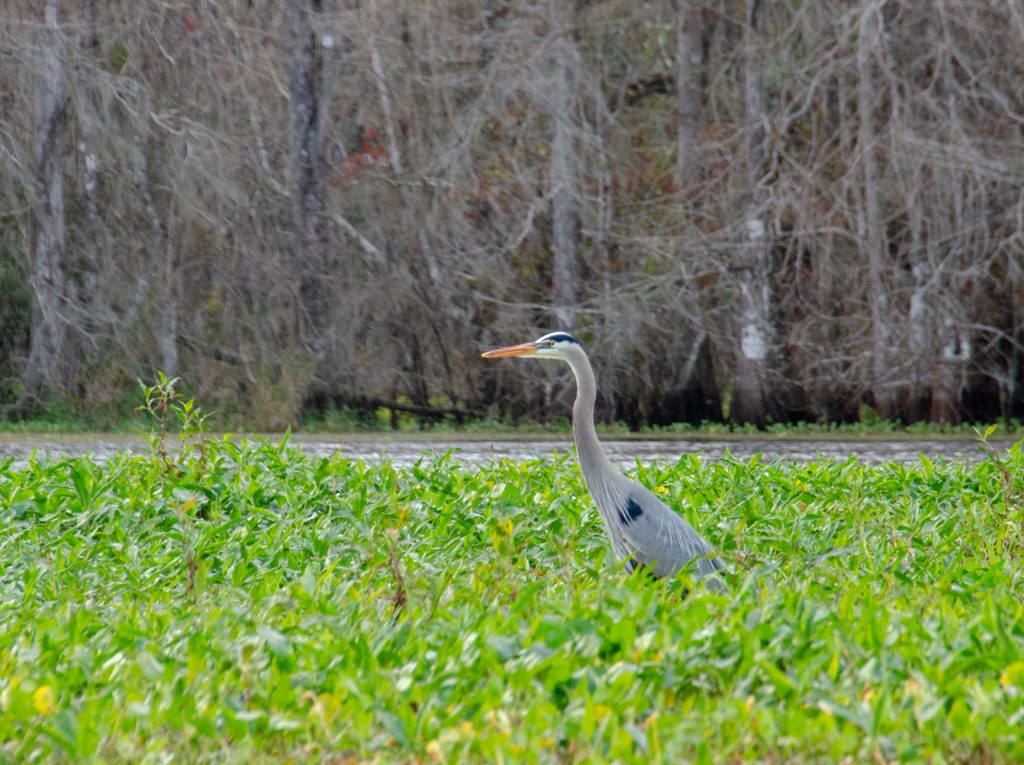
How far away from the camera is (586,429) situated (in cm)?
647

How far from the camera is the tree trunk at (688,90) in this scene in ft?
65.8

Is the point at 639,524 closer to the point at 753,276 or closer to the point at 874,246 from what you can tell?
the point at 874,246

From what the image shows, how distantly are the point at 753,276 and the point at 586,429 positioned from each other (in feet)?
43.0

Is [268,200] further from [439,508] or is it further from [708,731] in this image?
[708,731]

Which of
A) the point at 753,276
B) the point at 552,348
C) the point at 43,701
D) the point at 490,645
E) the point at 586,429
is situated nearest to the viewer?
the point at 43,701

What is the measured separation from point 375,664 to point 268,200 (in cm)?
1600

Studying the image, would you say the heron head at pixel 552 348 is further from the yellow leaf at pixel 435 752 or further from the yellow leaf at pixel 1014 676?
the yellow leaf at pixel 435 752

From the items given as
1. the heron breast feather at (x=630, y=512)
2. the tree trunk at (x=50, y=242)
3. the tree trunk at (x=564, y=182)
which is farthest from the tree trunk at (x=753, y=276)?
the heron breast feather at (x=630, y=512)

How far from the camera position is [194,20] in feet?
64.4

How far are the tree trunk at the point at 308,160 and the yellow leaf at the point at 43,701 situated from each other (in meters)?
15.5

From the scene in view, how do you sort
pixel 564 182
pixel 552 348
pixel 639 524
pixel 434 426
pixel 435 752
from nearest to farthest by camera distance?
pixel 435 752 → pixel 639 524 → pixel 552 348 → pixel 564 182 → pixel 434 426

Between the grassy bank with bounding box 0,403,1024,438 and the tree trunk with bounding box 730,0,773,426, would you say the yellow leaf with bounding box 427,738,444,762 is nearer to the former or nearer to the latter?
the grassy bank with bounding box 0,403,1024,438

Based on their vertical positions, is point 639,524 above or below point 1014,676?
above

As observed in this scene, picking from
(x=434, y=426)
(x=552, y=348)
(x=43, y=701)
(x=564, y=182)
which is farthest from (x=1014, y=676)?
(x=434, y=426)
